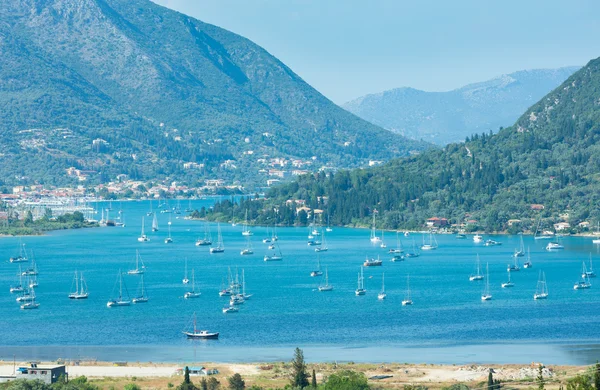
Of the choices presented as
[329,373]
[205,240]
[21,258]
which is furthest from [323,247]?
[329,373]

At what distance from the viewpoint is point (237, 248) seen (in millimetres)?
114812

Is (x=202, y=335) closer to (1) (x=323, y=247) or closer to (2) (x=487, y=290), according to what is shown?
(2) (x=487, y=290)

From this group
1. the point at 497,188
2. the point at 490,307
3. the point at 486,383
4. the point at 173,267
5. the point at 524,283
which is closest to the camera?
the point at 486,383

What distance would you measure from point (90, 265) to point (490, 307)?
36324 millimetres

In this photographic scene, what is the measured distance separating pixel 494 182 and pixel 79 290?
2638 inches

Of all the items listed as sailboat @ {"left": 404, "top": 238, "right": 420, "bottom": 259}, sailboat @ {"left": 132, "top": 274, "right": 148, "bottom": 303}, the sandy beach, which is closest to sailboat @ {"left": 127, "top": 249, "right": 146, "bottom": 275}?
sailboat @ {"left": 132, "top": 274, "right": 148, "bottom": 303}

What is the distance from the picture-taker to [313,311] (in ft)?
233

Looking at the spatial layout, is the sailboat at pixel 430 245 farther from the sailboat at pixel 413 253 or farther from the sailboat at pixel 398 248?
the sailboat at pixel 398 248

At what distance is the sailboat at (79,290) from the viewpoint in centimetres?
7825

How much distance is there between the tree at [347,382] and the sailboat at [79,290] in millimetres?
35171

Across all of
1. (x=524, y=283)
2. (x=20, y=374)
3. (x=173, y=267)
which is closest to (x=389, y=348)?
(x=20, y=374)

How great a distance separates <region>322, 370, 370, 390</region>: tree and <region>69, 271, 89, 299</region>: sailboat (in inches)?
1385

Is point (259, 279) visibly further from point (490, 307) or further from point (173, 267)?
point (490, 307)

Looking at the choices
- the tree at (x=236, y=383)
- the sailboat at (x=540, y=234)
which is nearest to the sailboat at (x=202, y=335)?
the tree at (x=236, y=383)
